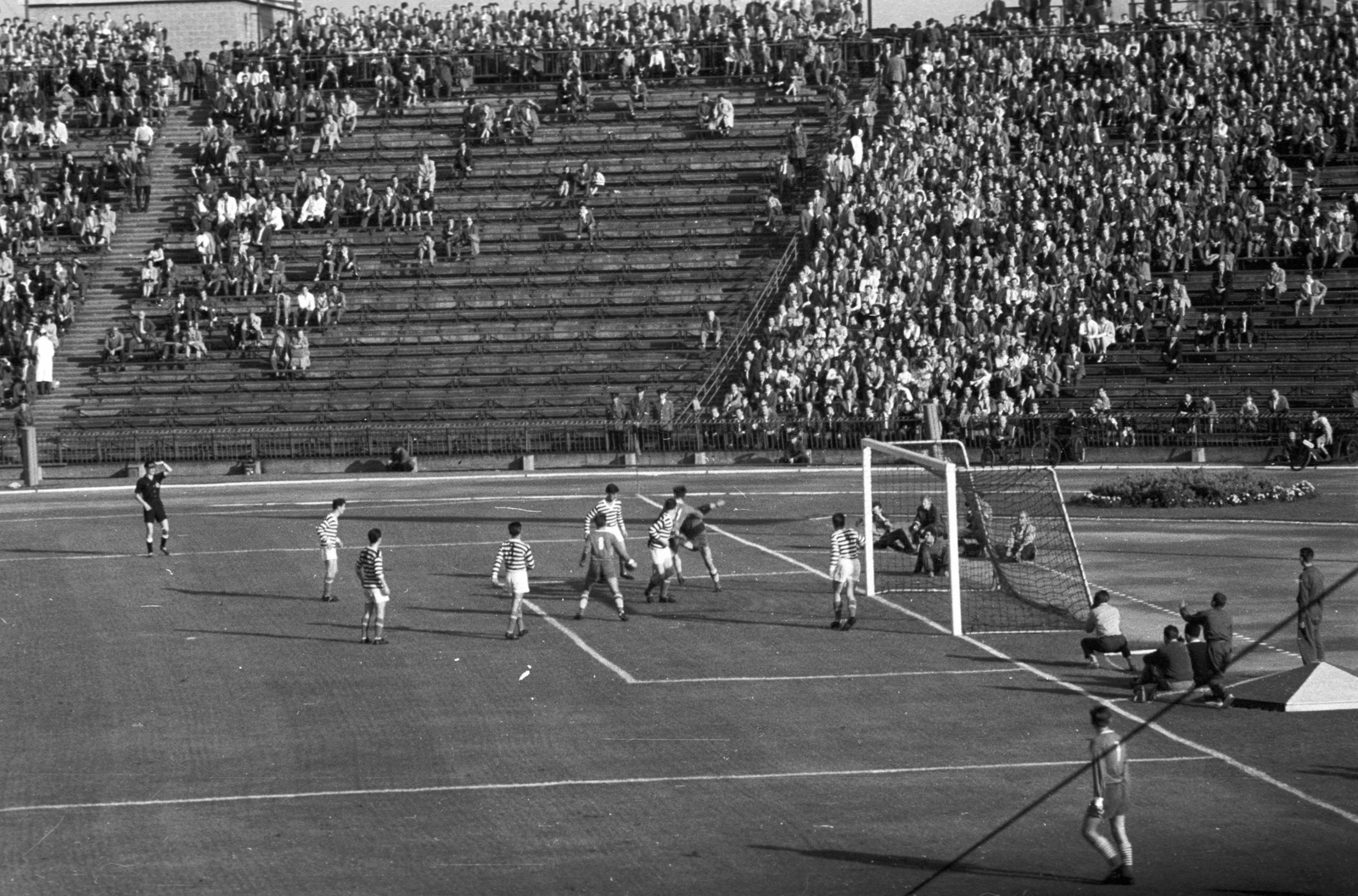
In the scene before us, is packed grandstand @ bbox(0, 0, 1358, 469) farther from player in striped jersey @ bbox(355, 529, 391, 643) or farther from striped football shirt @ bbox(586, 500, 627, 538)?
player in striped jersey @ bbox(355, 529, 391, 643)

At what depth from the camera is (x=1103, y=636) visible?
25.4 m

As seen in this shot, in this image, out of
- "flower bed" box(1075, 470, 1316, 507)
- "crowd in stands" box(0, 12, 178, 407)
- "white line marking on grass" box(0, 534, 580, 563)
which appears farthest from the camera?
"crowd in stands" box(0, 12, 178, 407)

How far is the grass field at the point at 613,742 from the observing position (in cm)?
1686

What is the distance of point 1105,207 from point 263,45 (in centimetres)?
3478

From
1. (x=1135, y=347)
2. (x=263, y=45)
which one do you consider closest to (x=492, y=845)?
(x=1135, y=347)

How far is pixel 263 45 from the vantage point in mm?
73875

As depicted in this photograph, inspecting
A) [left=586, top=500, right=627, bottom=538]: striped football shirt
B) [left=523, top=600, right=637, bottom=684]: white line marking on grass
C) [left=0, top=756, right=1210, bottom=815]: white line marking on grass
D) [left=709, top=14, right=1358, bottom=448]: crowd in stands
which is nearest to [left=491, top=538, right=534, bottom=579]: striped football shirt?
[left=523, top=600, right=637, bottom=684]: white line marking on grass

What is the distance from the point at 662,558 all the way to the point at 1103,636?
326 inches

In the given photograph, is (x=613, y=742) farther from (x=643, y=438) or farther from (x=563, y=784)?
(x=643, y=438)

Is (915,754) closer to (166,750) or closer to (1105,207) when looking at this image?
(166,750)

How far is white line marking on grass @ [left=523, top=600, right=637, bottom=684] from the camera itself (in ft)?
83.9

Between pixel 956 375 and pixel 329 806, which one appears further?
pixel 956 375

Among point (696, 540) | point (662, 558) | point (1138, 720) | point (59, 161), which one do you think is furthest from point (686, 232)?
point (1138, 720)

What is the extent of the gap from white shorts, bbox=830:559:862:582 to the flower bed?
54.6ft
